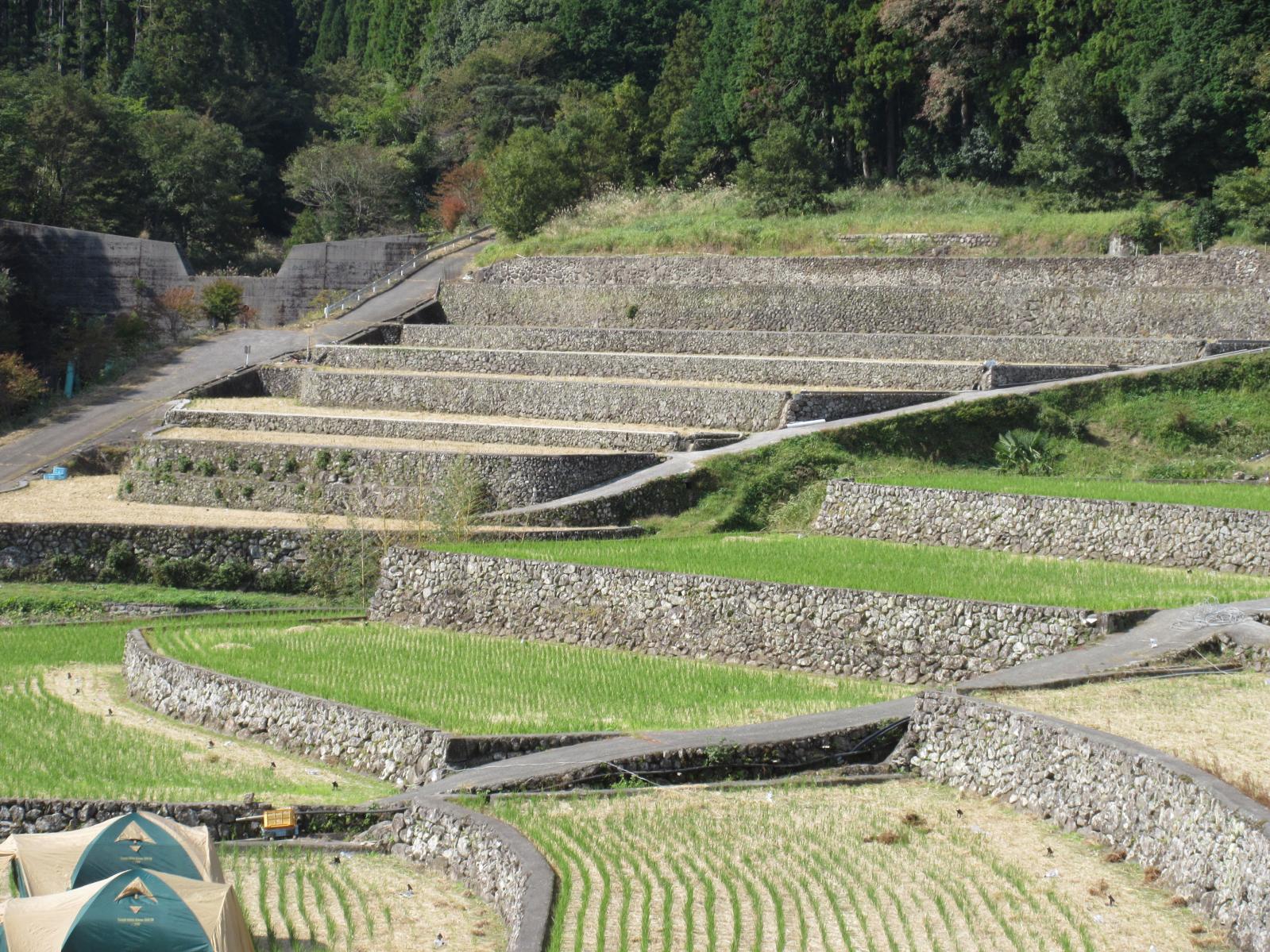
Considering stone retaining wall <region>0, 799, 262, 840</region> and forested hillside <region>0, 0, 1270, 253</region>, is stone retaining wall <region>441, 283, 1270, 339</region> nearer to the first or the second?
forested hillside <region>0, 0, 1270, 253</region>

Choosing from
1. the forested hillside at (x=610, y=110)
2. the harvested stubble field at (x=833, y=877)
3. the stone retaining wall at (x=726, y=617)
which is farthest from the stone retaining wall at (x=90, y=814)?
the forested hillside at (x=610, y=110)

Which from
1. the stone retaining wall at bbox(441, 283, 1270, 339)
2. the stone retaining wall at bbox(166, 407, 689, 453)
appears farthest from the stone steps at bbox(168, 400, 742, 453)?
the stone retaining wall at bbox(441, 283, 1270, 339)

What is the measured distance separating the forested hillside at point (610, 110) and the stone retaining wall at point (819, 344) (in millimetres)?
5225

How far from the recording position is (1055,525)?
21391mm

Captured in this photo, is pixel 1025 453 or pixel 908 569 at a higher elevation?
pixel 1025 453

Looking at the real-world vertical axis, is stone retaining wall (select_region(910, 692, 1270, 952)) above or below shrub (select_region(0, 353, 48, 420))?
below

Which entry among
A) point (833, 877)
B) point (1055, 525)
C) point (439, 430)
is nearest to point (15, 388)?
point (439, 430)

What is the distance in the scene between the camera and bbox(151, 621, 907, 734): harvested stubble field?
15.1 metres

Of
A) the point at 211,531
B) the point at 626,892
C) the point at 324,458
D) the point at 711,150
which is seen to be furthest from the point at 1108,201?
the point at 626,892

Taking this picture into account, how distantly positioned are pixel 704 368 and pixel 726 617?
14.5 m

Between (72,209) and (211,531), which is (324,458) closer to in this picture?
(211,531)

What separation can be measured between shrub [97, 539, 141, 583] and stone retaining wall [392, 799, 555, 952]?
15.8 m

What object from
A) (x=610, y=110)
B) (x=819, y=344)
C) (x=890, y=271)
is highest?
(x=610, y=110)

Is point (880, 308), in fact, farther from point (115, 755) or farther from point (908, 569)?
point (115, 755)
